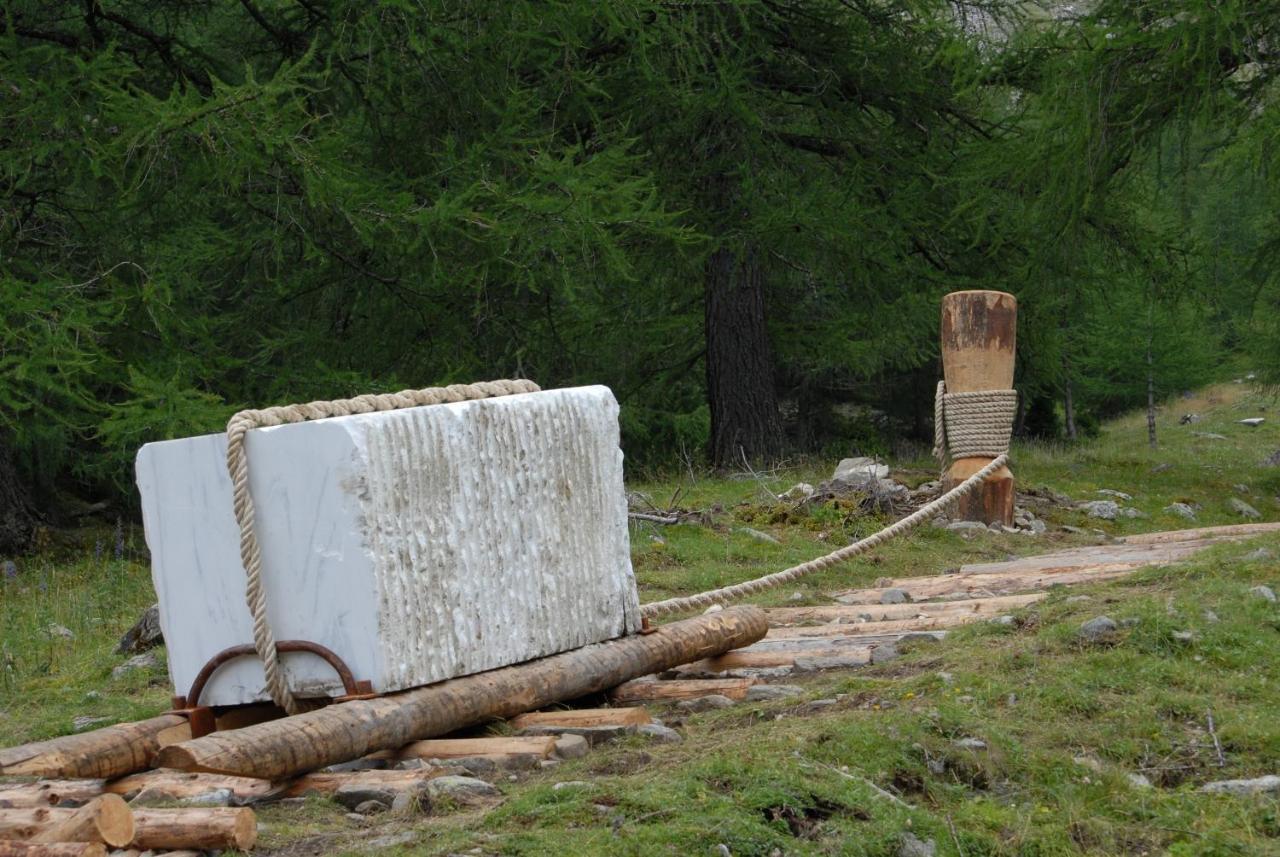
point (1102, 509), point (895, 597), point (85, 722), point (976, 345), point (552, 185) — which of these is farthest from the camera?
point (552, 185)

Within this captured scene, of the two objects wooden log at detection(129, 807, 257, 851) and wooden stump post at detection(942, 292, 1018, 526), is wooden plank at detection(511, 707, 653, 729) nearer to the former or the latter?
wooden log at detection(129, 807, 257, 851)

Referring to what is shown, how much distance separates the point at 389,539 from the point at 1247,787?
7.31ft

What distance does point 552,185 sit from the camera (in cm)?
1187

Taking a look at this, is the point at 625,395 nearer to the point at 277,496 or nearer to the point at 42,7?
the point at 42,7

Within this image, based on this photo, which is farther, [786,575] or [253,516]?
[786,575]

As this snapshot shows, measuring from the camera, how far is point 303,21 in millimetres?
13430

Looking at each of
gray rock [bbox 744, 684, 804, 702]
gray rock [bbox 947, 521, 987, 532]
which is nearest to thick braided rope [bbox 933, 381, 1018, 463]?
gray rock [bbox 947, 521, 987, 532]

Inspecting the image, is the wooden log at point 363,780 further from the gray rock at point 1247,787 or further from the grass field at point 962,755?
the gray rock at point 1247,787

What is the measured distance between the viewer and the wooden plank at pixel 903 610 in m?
5.54

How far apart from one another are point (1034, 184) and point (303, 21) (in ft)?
24.2

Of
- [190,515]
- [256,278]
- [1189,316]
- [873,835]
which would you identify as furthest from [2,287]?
[1189,316]

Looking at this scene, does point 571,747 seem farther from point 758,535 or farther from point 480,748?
point 758,535

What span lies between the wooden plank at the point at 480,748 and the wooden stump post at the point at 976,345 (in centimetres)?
560

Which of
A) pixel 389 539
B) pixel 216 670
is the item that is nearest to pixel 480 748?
pixel 389 539
